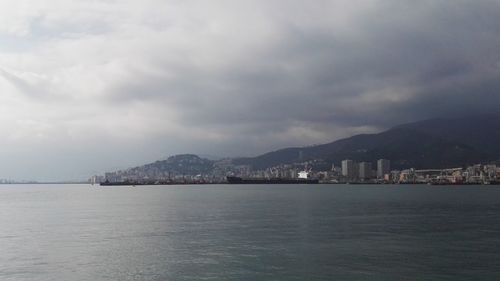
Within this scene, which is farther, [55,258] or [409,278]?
[55,258]

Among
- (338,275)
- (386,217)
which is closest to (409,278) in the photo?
(338,275)

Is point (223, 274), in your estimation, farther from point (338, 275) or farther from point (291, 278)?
point (338, 275)

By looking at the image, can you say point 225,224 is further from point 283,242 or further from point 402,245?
point 402,245

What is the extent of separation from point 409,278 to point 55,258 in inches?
917

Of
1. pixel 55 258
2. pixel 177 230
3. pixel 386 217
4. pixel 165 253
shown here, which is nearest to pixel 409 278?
pixel 165 253

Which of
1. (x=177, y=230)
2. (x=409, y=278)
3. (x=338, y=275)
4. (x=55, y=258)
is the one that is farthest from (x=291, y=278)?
(x=177, y=230)

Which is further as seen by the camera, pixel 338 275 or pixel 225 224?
pixel 225 224

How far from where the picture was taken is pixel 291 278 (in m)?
27.4

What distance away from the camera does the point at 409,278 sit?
27.0 m

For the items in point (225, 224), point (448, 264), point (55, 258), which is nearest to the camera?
point (448, 264)

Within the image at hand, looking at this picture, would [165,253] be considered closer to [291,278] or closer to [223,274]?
[223,274]

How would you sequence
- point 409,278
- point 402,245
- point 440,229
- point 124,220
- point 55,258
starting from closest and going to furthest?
point 409,278
point 55,258
point 402,245
point 440,229
point 124,220

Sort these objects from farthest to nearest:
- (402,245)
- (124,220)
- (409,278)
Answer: (124,220) < (402,245) < (409,278)

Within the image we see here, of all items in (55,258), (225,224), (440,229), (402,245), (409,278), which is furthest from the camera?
(225,224)
